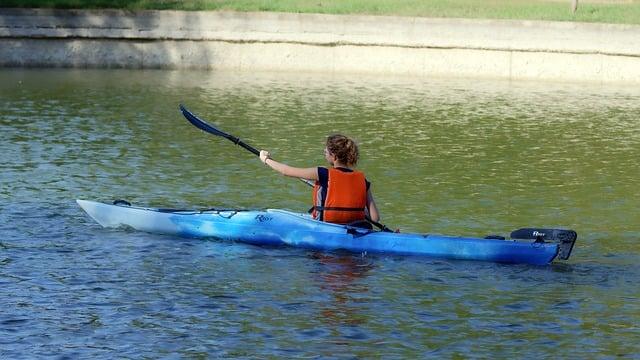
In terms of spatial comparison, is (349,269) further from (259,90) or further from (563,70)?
(563,70)

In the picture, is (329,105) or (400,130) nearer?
(400,130)

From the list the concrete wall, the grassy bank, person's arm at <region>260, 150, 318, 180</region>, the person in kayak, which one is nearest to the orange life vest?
the person in kayak

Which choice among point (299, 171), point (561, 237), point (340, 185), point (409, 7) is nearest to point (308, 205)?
point (299, 171)

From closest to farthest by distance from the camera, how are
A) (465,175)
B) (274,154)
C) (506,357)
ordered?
1. (506,357)
2. (465,175)
3. (274,154)

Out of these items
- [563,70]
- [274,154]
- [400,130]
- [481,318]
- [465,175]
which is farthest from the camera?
[563,70]

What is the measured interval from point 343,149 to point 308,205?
3092 millimetres

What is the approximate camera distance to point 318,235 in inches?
500

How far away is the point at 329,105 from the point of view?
23.8 m

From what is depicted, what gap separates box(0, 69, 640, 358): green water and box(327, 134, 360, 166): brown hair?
3.15ft

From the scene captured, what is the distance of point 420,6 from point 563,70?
4.02 metres

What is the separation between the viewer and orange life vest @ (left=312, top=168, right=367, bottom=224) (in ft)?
40.9

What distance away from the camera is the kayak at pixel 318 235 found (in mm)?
12195

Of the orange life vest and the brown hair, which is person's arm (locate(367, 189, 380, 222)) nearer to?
the orange life vest

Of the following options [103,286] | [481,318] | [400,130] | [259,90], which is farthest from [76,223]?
[259,90]
